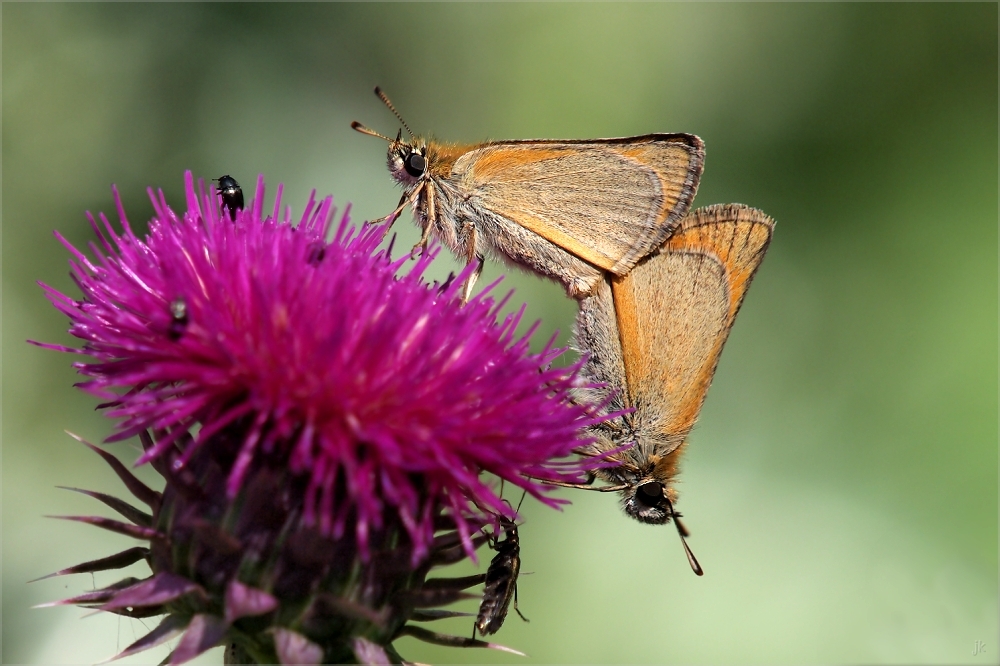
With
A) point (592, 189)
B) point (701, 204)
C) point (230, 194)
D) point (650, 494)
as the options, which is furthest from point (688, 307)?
point (701, 204)

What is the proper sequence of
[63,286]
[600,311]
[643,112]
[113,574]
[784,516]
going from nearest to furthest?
[600,311]
[113,574]
[63,286]
[784,516]
[643,112]

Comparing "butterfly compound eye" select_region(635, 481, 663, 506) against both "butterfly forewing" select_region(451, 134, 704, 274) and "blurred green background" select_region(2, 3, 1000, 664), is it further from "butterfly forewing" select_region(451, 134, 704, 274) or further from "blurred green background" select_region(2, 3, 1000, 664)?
"blurred green background" select_region(2, 3, 1000, 664)

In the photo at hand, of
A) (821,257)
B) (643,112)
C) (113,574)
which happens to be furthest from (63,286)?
(821,257)

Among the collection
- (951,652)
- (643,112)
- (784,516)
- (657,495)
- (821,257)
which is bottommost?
(951,652)

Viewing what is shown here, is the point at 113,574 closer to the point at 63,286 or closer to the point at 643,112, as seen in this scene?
the point at 63,286

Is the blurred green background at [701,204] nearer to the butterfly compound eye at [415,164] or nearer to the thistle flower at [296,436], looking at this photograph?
the butterfly compound eye at [415,164]

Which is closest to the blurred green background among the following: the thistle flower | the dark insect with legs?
the dark insect with legs
